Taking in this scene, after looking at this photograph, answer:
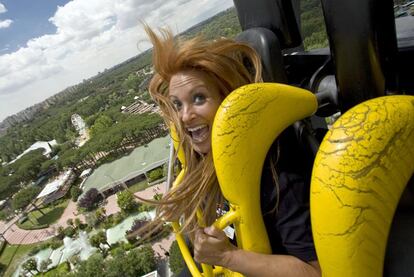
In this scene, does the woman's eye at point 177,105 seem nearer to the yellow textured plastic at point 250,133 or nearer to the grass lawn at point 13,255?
the yellow textured plastic at point 250,133

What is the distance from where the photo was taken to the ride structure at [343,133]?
0.68 m

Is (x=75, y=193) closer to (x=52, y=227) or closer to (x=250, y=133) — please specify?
(x=52, y=227)

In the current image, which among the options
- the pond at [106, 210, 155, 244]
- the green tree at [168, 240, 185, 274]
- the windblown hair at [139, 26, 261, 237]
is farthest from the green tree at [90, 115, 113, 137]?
the windblown hair at [139, 26, 261, 237]

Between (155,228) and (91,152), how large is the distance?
27315 millimetres

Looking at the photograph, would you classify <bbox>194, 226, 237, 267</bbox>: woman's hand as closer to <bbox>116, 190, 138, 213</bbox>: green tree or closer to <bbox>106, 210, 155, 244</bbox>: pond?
<bbox>106, 210, 155, 244</bbox>: pond

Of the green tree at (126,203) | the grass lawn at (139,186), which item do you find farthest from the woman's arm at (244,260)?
the grass lawn at (139,186)

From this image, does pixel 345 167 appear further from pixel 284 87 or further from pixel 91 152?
pixel 91 152

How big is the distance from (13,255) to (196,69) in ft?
71.3

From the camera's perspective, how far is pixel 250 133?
Answer: 0.89m

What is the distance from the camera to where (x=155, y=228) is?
1.31 metres

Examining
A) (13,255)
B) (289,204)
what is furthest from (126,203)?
(289,204)

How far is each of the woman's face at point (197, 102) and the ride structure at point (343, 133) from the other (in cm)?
23

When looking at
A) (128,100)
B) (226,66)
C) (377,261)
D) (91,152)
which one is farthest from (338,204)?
(128,100)

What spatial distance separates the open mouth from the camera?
1167 millimetres
